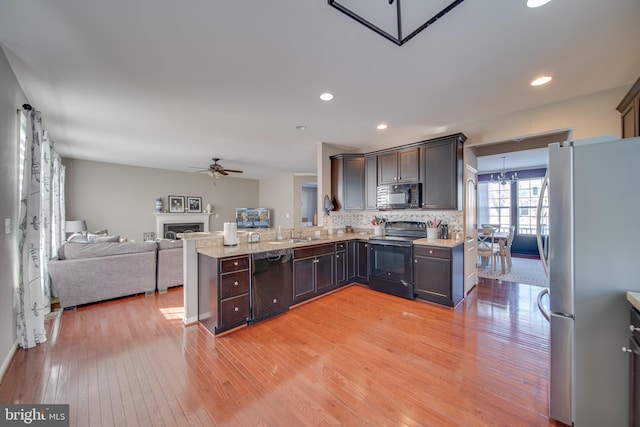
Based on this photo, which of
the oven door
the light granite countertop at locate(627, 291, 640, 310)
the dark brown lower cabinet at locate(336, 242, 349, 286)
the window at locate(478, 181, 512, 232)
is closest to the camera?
the light granite countertop at locate(627, 291, 640, 310)

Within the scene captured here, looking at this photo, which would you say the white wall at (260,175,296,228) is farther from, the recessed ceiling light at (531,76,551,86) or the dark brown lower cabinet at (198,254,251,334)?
the recessed ceiling light at (531,76,551,86)

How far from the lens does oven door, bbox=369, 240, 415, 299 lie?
3695 mm

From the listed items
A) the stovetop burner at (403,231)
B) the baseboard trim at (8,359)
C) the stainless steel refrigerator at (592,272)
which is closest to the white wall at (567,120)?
the stovetop burner at (403,231)

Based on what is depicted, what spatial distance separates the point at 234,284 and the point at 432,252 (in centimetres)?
273

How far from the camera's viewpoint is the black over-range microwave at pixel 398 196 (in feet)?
13.0

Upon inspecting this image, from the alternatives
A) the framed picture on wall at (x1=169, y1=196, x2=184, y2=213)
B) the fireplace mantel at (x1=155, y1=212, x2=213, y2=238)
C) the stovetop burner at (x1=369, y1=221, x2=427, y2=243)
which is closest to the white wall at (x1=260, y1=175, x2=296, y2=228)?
the fireplace mantel at (x1=155, y1=212, x2=213, y2=238)

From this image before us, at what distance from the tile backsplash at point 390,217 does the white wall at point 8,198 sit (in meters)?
3.99

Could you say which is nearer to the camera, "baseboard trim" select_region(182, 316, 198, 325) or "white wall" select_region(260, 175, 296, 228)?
"baseboard trim" select_region(182, 316, 198, 325)

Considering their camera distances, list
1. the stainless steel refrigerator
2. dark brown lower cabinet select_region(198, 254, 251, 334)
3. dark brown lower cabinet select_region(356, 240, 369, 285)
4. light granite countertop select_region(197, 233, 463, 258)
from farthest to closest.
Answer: dark brown lower cabinet select_region(356, 240, 369, 285)
light granite countertop select_region(197, 233, 463, 258)
dark brown lower cabinet select_region(198, 254, 251, 334)
the stainless steel refrigerator

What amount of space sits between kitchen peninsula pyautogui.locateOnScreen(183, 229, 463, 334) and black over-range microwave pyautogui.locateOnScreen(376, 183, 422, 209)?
0.68m

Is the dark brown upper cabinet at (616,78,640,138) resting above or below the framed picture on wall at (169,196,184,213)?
above

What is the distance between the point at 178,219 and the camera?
751 centimetres

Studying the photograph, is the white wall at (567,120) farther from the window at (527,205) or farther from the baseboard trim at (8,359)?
the baseboard trim at (8,359)

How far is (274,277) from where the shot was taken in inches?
122
